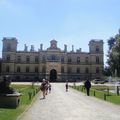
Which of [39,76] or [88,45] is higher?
[88,45]

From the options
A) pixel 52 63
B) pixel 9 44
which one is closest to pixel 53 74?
pixel 52 63

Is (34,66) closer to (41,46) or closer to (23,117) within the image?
(41,46)

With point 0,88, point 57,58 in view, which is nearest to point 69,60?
point 57,58

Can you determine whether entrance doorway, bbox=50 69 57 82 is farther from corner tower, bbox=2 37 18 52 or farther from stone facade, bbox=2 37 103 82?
corner tower, bbox=2 37 18 52

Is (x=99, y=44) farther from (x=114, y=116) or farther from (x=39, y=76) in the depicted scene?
(x=114, y=116)

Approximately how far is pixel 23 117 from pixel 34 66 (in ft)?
393

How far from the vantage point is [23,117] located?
676 inches

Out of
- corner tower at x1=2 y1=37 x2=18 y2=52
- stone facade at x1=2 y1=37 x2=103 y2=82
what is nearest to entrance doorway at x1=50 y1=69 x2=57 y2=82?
stone facade at x1=2 y1=37 x2=103 y2=82

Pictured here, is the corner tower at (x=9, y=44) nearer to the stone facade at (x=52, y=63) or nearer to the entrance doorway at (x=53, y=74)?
the stone facade at (x=52, y=63)

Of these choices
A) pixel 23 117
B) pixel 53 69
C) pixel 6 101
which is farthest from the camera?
pixel 53 69

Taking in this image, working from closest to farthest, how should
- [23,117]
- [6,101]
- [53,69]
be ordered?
1. [23,117]
2. [6,101]
3. [53,69]

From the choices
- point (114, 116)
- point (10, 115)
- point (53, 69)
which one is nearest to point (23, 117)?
point (10, 115)

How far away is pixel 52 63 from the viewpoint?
133 metres

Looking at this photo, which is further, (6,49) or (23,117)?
(6,49)
